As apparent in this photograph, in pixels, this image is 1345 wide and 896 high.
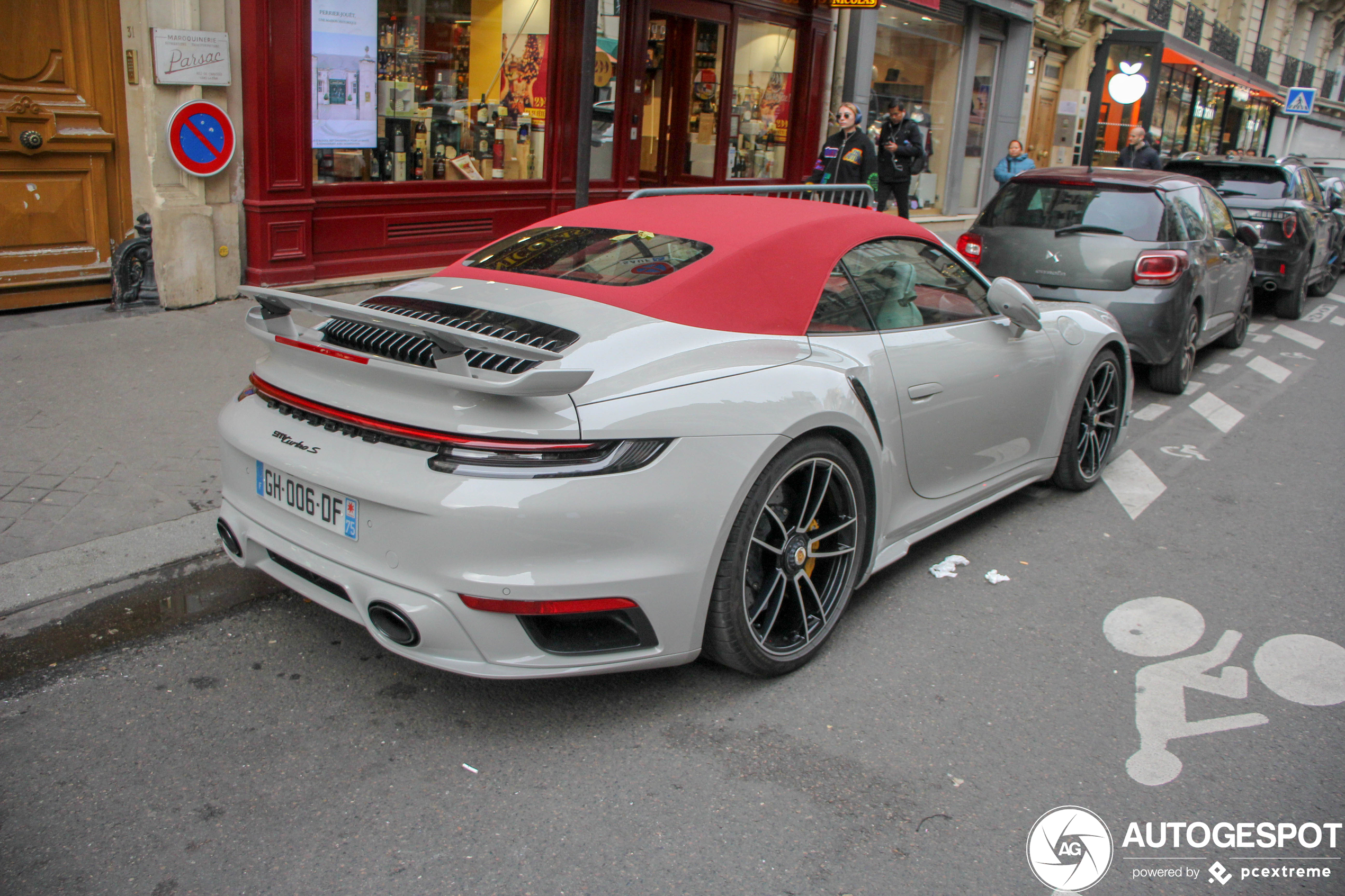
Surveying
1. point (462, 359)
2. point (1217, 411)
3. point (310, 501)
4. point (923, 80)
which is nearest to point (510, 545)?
point (462, 359)

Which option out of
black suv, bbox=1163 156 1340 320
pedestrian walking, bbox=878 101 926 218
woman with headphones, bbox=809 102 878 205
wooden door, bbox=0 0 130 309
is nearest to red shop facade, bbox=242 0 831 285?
wooden door, bbox=0 0 130 309

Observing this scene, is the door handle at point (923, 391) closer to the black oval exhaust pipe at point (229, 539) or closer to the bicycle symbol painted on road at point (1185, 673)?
the bicycle symbol painted on road at point (1185, 673)

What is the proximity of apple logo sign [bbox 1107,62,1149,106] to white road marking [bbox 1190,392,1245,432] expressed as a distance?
1498cm

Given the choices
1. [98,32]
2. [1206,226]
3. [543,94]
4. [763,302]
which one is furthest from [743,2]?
[763,302]

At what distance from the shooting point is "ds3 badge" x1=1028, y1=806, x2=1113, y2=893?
2.51 metres

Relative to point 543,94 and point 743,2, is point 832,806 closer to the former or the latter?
point 543,94

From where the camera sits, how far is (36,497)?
14.5ft

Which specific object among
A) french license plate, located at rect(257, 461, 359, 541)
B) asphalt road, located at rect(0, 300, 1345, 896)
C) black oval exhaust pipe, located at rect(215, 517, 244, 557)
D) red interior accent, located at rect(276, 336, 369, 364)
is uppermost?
red interior accent, located at rect(276, 336, 369, 364)

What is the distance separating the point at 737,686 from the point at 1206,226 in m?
6.48

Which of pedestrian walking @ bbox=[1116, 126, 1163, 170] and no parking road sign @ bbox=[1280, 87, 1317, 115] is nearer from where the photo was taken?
pedestrian walking @ bbox=[1116, 126, 1163, 170]

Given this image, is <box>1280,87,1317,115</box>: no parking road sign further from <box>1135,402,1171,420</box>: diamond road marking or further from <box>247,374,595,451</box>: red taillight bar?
<box>247,374,595,451</box>: red taillight bar

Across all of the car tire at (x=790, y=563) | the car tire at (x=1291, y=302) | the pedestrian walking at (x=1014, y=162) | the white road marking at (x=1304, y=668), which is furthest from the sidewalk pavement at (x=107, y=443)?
the car tire at (x=1291, y=302)

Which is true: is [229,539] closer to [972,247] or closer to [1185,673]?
[1185,673]

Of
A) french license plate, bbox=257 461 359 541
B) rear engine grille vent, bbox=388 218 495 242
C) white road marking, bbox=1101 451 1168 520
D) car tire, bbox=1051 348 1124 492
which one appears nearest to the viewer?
french license plate, bbox=257 461 359 541
